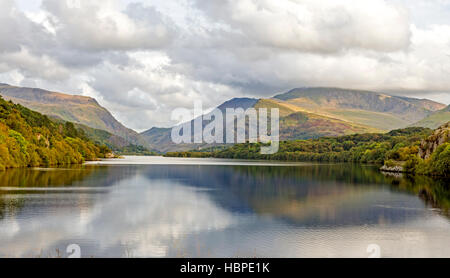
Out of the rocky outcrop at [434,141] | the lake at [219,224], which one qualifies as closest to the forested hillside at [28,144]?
the lake at [219,224]

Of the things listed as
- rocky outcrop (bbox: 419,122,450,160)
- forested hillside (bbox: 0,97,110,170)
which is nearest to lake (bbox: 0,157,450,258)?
forested hillside (bbox: 0,97,110,170)

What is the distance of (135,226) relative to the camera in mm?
31922

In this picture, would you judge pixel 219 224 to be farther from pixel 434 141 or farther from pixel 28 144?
pixel 28 144

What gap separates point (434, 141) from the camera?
3740 inches

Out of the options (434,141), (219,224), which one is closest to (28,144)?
(219,224)

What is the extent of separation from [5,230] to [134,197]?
906 inches

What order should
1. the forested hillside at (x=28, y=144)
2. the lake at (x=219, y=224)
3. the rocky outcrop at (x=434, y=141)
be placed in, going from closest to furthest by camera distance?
1. the lake at (x=219, y=224)
2. the forested hillside at (x=28, y=144)
3. the rocky outcrop at (x=434, y=141)

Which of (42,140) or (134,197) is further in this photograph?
(42,140)

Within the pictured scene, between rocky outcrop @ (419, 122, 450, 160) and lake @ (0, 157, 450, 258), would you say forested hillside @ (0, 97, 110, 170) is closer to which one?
lake @ (0, 157, 450, 258)

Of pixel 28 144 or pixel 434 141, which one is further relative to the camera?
pixel 28 144

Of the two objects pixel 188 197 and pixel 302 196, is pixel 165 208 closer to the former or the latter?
pixel 188 197

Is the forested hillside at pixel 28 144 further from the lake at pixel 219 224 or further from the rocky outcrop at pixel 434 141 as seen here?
the rocky outcrop at pixel 434 141

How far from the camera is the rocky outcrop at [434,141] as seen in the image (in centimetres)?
9055
